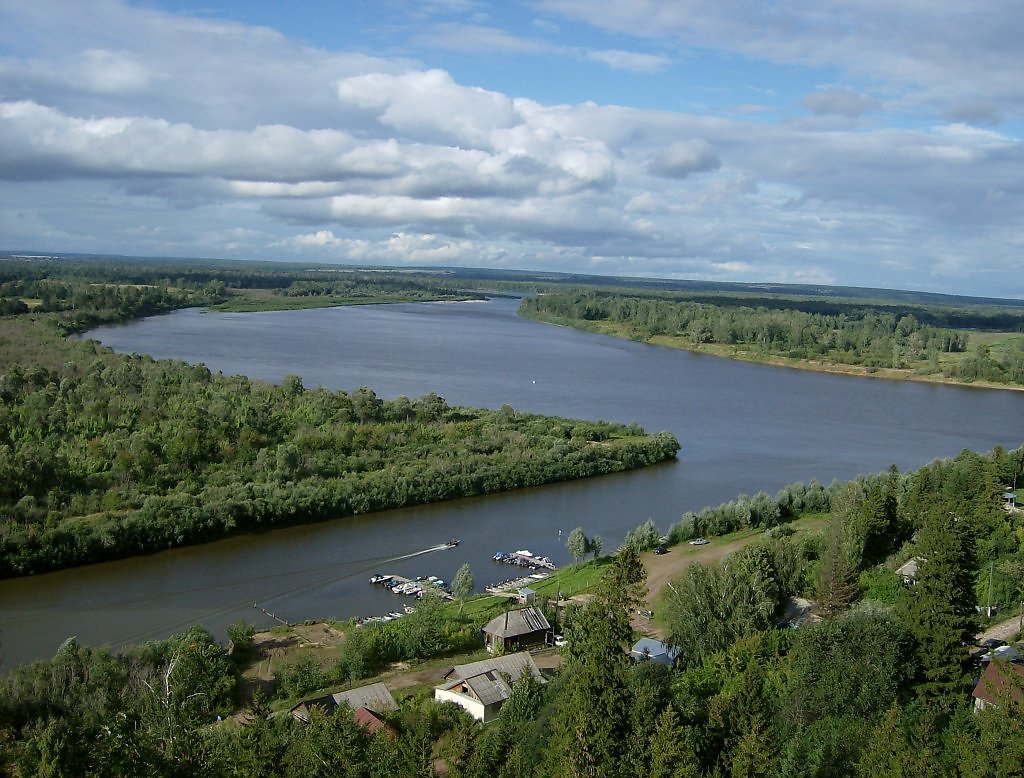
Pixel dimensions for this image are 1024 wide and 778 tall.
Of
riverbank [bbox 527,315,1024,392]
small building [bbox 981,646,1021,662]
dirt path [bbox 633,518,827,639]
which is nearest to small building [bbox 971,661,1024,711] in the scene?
small building [bbox 981,646,1021,662]

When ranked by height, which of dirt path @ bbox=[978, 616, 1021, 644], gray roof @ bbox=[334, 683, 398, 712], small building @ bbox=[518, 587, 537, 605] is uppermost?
dirt path @ bbox=[978, 616, 1021, 644]

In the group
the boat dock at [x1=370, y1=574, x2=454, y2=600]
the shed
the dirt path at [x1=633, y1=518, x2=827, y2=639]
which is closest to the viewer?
the shed

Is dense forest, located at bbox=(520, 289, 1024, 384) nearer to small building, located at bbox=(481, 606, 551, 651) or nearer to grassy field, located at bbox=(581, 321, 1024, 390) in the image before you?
grassy field, located at bbox=(581, 321, 1024, 390)

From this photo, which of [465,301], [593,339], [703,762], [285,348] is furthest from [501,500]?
[465,301]

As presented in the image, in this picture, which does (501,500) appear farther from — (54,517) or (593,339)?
(593,339)

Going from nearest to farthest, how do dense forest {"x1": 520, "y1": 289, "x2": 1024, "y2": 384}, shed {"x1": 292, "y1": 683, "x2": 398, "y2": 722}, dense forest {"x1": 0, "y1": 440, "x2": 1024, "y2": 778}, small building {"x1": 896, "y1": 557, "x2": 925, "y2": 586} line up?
dense forest {"x1": 0, "y1": 440, "x2": 1024, "y2": 778} < shed {"x1": 292, "y1": 683, "x2": 398, "y2": 722} < small building {"x1": 896, "y1": 557, "x2": 925, "y2": 586} < dense forest {"x1": 520, "y1": 289, "x2": 1024, "y2": 384}

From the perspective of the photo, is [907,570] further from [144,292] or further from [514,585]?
[144,292]

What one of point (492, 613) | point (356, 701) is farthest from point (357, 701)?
point (492, 613)
